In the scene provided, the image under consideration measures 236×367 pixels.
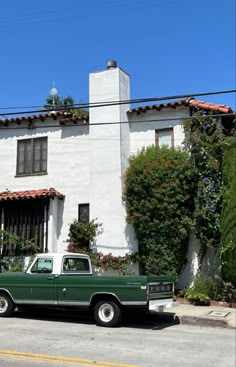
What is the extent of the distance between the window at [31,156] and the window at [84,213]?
87.1 inches

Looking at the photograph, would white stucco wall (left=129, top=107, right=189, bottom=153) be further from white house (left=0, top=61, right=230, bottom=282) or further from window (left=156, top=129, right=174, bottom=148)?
window (left=156, top=129, right=174, bottom=148)

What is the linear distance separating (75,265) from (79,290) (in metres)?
1.42

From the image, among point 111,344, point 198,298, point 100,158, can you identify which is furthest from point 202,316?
point 100,158

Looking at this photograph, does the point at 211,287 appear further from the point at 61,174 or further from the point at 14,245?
the point at 14,245

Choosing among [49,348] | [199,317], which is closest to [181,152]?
[199,317]

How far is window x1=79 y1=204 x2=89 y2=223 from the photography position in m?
18.2

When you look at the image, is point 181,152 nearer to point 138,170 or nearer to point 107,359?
point 138,170

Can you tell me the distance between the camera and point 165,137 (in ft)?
57.4

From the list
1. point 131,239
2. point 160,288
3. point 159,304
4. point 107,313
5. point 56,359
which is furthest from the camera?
point 131,239

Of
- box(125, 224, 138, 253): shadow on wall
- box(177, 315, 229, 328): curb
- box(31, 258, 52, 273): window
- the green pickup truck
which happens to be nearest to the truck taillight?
the green pickup truck

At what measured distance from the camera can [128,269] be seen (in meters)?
16.8

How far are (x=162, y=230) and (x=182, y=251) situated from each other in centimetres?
104

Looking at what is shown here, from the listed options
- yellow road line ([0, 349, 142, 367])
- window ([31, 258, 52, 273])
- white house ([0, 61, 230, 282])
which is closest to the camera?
yellow road line ([0, 349, 142, 367])

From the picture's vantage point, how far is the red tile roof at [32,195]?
17922mm
